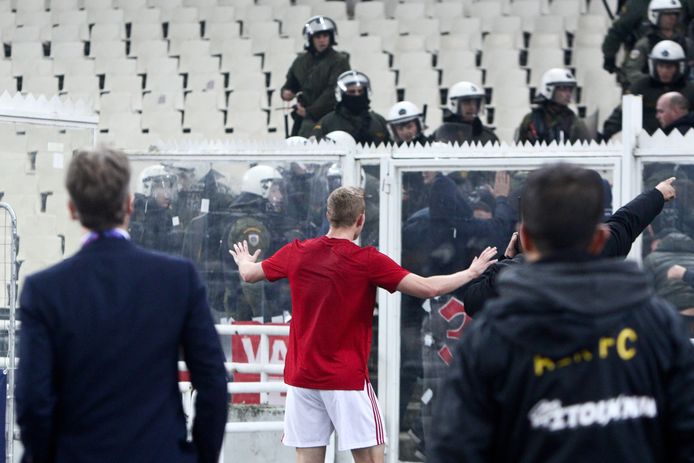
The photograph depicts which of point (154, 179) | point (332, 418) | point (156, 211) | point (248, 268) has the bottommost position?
point (332, 418)

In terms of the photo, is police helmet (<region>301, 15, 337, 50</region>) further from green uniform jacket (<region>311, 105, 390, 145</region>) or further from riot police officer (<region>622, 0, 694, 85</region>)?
riot police officer (<region>622, 0, 694, 85</region>)

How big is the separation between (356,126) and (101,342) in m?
7.39

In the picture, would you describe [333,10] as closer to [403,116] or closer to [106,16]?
[106,16]

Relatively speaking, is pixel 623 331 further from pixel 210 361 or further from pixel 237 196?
pixel 237 196

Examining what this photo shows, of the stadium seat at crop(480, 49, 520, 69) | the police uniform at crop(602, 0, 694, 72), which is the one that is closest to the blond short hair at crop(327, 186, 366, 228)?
the police uniform at crop(602, 0, 694, 72)

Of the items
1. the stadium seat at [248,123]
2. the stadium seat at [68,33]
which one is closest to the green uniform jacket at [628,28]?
the stadium seat at [248,123]

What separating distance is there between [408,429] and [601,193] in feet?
16.7

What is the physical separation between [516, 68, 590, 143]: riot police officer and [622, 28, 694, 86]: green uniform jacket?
0.49 meters

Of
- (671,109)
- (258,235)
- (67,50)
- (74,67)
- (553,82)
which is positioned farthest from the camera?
(67,50)

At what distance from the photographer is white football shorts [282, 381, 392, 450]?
5938 millimetres

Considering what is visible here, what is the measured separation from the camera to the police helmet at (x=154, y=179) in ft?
26.4

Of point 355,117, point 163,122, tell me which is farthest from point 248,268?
point 163,122

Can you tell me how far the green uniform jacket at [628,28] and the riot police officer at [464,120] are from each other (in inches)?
62.0

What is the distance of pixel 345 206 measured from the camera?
5.90m
